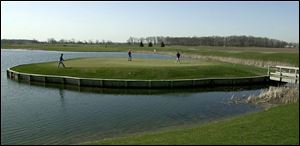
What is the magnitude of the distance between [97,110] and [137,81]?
11450 millimetres

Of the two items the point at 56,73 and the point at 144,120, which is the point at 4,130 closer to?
the point at 144,120

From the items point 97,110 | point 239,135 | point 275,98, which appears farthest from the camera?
point 275,98

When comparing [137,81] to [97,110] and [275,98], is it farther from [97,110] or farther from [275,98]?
[275,98]

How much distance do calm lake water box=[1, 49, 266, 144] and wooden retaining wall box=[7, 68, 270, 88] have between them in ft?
4.71

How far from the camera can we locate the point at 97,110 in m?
24.2

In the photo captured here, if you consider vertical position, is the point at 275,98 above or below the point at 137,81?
below

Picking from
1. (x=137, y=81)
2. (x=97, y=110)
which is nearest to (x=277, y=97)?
(x=137, y=81)

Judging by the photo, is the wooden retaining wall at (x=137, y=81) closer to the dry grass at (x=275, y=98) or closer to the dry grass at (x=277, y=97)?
the dry grass at (x=275, y=98)

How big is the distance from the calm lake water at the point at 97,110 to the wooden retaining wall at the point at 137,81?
4.71ft

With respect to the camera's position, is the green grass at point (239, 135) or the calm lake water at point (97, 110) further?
the calm lake water at point (97, 110)

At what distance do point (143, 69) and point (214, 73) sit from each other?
833 centimetres

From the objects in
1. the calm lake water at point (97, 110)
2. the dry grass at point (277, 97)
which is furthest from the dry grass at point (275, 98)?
the calm lake water at point (97, 110)

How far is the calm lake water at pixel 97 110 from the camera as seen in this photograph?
1841 cm

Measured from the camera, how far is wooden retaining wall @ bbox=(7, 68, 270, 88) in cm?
3541
